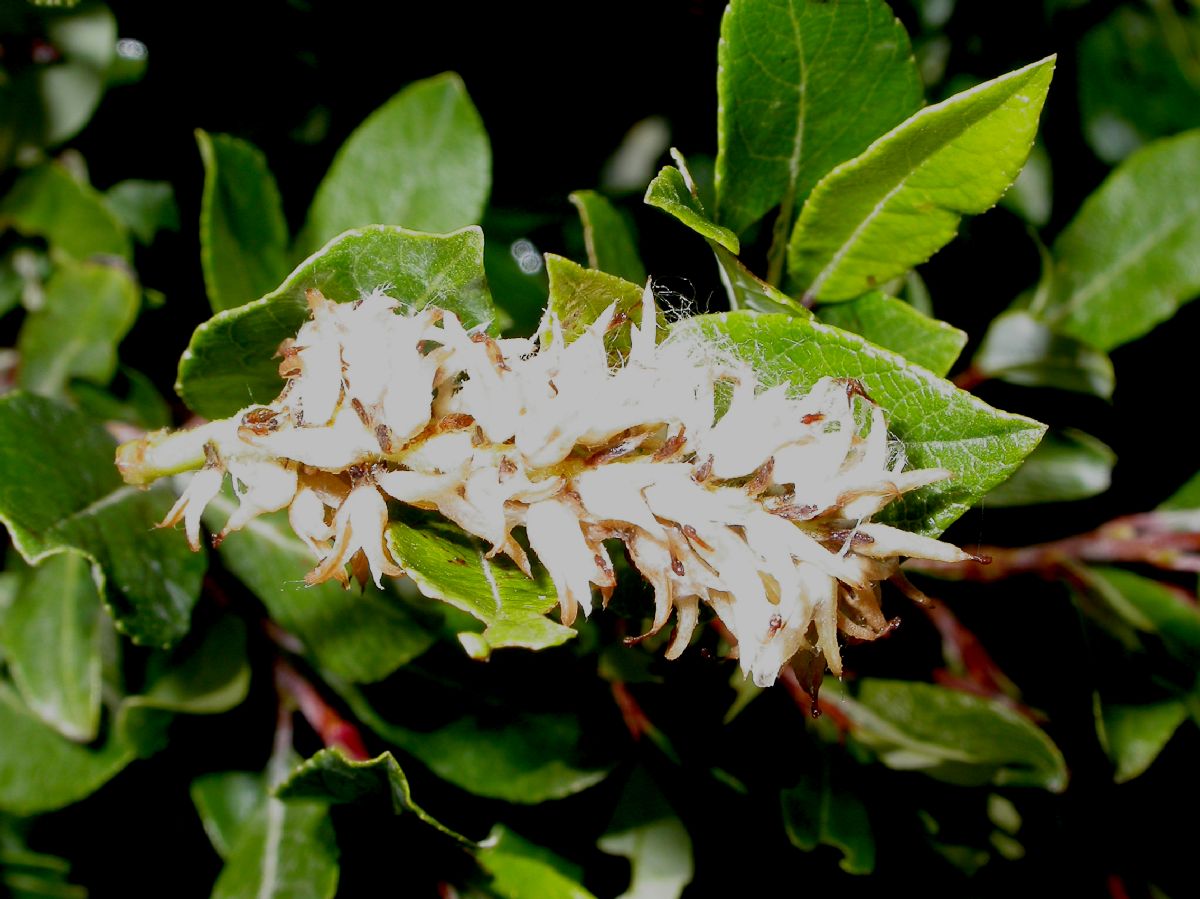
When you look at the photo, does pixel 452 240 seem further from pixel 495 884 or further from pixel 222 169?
pixel 495 884

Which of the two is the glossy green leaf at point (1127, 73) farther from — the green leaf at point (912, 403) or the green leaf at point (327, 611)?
the green leaf at point (327, 611)

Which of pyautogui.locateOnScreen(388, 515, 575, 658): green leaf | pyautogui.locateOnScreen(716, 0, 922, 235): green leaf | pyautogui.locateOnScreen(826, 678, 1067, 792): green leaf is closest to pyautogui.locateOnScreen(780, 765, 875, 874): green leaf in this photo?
pyautogui.locateOnScreen(826, 678, 1067, 792): green leaf

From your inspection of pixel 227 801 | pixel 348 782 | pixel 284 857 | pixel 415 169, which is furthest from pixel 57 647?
pixel 415 169

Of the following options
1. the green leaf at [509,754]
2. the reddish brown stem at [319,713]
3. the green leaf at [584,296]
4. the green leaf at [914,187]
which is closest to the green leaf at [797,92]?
the green leaf at [914,187]

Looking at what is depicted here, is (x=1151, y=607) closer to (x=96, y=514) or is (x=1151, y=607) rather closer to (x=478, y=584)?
(x=478, y=584)

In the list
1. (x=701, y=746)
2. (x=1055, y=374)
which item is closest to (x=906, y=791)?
(x=701, y=746)

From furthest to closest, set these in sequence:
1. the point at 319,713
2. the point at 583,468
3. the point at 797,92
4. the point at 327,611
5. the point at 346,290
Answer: the point at 319,713 → the point at 327,611 → the point at 797,92 → the point at 346,290 → the point at 583,468
